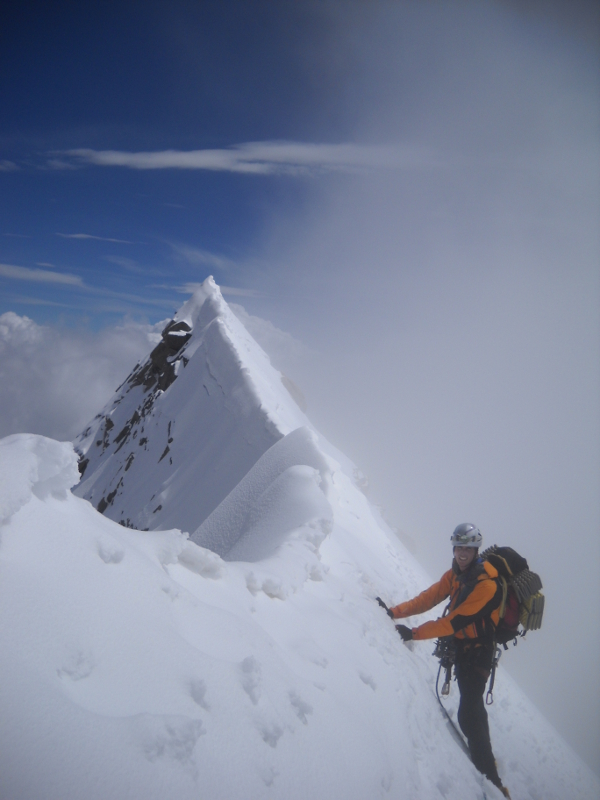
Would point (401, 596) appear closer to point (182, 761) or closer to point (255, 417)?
point (182, 761)

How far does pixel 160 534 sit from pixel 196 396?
584 inches

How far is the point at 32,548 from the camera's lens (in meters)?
2.42

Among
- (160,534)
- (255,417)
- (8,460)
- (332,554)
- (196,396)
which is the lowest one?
(196,396)

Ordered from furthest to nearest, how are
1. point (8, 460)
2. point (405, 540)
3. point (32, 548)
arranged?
point (405, 540), point (8, 460), point (32, 548)

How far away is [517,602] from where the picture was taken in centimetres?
479

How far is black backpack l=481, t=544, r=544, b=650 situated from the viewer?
4.69m

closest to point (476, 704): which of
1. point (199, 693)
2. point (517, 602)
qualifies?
point (517, 602)

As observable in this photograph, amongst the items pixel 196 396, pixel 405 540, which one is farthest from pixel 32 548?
pixel 405 540

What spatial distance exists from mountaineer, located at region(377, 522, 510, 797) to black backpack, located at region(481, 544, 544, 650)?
109 mm

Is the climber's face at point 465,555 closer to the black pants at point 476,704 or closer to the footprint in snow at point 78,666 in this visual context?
the black pants at point 476,704

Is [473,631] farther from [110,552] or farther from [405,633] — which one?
[110,552]

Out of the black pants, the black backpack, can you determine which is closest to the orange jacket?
the black backpack

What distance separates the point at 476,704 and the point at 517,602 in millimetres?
1260

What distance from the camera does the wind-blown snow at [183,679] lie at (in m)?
1.89
